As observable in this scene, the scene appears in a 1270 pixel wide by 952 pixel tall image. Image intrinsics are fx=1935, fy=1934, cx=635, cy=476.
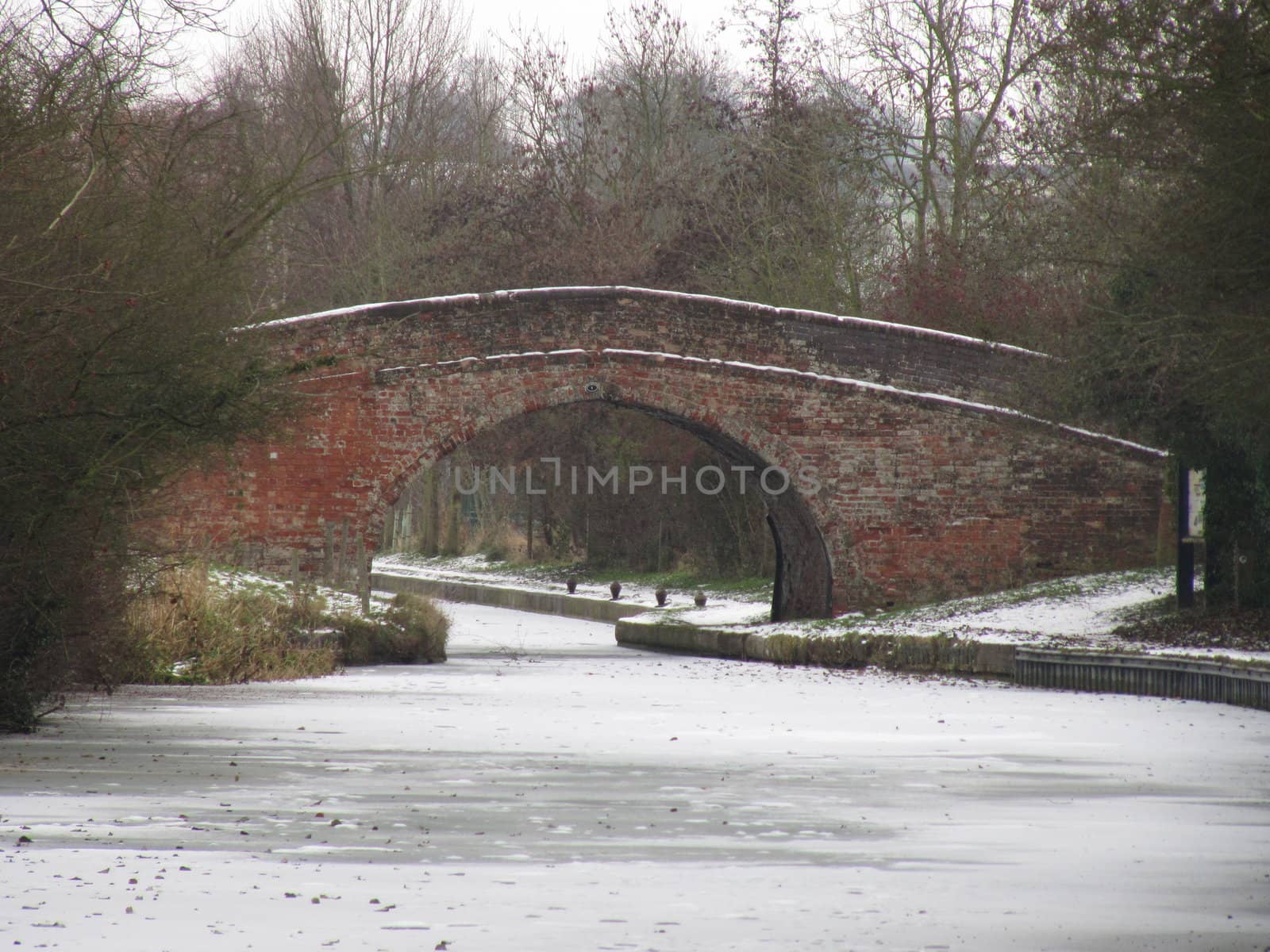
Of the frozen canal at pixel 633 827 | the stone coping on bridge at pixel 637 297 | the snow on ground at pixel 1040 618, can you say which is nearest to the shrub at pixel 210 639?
the frozen canal at pixel 633 827

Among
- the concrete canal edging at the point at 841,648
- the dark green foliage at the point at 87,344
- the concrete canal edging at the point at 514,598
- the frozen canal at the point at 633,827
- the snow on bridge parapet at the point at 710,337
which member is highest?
the snow on bridge parapet at the point at 710,337

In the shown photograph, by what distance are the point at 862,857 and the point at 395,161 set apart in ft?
17.8

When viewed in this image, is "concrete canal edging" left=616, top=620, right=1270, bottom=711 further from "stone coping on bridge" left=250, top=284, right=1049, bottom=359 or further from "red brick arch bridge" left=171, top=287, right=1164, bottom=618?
"stone coping on bridge" left=250, top=284, right=1049, bottom=359

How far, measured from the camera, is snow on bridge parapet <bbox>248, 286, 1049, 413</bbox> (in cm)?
1936

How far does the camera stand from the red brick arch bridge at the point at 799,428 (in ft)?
63.2

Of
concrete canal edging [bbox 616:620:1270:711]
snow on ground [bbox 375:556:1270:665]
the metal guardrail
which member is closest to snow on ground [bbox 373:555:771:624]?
snow on ground [bbox 375:556:1270:665]

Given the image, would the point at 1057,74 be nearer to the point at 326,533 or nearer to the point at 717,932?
the point at 326,533

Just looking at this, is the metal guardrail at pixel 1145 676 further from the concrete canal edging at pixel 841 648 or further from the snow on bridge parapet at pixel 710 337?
the snow on bridge parapet at pixel 710 337

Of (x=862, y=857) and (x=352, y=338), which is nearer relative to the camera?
(x=862, y=857)

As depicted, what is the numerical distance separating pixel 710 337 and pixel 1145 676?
24.5 feet

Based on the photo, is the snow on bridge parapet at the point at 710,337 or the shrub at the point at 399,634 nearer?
the shrub at the point at 399,634

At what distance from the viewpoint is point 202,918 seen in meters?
5.25

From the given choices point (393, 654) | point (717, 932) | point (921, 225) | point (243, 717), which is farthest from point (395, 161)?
point (921, 225)

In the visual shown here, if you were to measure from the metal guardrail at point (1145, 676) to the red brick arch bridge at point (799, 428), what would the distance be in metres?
4.95
